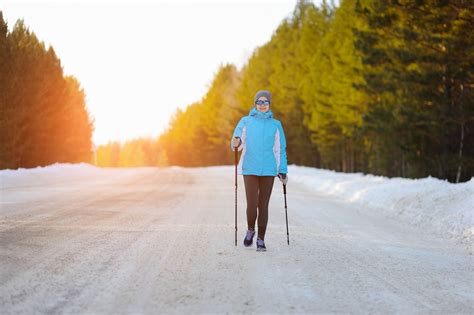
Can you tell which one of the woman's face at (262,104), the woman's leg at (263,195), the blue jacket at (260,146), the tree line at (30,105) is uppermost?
the tree line at (30,105)

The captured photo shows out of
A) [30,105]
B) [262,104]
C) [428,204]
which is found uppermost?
[30,105]

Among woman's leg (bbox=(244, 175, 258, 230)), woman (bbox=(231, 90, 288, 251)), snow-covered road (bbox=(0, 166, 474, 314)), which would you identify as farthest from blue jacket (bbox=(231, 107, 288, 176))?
snow-covered road (bbox=(0, 166, 474, 314))

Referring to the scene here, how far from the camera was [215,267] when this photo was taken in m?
4.87

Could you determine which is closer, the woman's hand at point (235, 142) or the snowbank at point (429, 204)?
the woman's hand at point (235, 142)

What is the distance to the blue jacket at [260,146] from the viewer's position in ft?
19.6

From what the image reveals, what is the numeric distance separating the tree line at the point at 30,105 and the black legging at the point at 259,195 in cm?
1527

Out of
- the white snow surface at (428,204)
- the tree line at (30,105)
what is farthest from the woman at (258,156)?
the tree line at (30,105)

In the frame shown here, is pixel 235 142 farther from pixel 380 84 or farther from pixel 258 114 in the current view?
pixel 380 84

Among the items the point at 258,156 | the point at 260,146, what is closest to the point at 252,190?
the point at 258,156

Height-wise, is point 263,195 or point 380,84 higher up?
point 380,84

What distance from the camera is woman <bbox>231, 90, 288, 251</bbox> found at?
5969 millimetres

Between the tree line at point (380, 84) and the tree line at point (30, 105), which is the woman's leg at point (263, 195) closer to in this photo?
the tree line at point (380, 84)

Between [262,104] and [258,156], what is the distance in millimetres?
686

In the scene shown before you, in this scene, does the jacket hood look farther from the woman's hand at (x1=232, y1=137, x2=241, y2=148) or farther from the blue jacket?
the woman's hand at (x1=232, y1=137, x2=241, y2=148)
